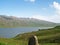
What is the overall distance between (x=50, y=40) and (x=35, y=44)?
3014 centimetres

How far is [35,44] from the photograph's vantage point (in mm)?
8344

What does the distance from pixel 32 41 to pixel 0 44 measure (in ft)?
40.3

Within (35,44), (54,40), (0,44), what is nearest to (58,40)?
(54,40)

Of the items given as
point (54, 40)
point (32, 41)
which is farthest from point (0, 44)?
point (54, 40)

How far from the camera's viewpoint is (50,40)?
38.1 m

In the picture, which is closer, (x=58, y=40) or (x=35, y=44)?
(x=35, y=44)

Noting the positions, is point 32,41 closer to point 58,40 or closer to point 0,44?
point 0,44

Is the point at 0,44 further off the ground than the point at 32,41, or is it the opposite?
the point at 32,41

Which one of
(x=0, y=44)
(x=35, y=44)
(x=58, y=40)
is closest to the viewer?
(x=35, y=44)

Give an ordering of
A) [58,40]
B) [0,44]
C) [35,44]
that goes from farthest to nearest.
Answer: [58,40] < [0,44] < [35,44]

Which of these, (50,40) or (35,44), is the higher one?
(35,44)

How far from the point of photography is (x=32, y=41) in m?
8.38

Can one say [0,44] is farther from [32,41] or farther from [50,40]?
[50,40]

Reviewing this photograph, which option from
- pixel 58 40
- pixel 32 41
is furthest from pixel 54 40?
pixel 32 41
